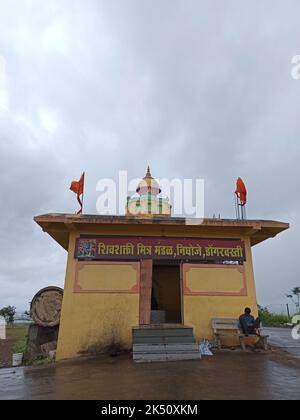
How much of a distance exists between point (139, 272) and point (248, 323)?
133 inches

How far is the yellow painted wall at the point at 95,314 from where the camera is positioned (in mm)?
9453

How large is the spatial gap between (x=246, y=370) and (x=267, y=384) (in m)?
1.21

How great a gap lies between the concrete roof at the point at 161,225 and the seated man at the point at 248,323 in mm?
2480

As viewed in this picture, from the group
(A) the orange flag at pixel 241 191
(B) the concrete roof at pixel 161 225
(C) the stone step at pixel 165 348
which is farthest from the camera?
(A) the orange flag at pixel 241 191

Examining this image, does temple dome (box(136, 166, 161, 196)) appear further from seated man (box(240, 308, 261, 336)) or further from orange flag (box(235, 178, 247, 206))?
seated man (box(240, 308, 261, 336))

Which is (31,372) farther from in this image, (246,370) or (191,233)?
(191,233)

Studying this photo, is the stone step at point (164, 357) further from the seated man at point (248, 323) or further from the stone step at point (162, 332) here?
the seated man at point (248, 323)

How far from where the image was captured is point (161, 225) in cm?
1052

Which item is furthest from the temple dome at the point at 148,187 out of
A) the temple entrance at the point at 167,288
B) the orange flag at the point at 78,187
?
the orange flag at the point at 78,187

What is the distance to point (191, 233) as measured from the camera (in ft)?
35.2

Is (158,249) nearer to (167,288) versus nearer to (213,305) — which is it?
(213,305)

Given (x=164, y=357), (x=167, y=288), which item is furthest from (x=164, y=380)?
(x=167, y=288)

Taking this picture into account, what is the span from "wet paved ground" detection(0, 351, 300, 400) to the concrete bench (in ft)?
3.56
